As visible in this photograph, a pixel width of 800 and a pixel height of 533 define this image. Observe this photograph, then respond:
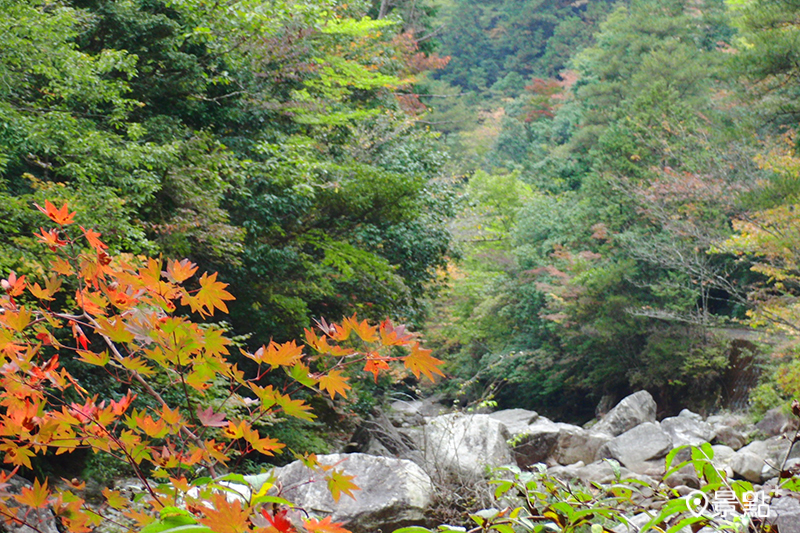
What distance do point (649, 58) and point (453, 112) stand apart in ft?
41.9

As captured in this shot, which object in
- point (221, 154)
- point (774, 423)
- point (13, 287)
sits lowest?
point (774, 423)

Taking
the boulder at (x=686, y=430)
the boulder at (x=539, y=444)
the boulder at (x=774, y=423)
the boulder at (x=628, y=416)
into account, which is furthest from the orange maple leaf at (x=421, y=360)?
the boulder at (x=628, y=416)

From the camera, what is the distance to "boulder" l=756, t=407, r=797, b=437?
9055 mm

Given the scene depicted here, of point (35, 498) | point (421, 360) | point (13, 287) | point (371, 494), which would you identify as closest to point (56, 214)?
point (13, 287)

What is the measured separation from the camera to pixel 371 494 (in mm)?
4664

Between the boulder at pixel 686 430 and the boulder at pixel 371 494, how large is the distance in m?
5.88

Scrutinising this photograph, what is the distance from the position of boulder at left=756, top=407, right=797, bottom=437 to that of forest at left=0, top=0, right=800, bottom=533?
404 mm

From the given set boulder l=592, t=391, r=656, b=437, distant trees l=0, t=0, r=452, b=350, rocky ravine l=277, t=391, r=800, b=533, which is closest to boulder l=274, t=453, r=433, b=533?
rocky ravine l=277, t=391, r=800, b=533

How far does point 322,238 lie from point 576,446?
4942 mm

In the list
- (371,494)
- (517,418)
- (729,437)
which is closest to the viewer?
(371,494)

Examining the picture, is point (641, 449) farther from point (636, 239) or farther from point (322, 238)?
point (636, 239)

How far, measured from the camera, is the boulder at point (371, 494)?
177 inches

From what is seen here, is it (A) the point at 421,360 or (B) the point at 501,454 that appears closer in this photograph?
(A) the point at 421,360

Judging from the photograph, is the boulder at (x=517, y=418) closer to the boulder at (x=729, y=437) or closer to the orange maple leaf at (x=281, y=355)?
the boulder at (x=729, y=437)
